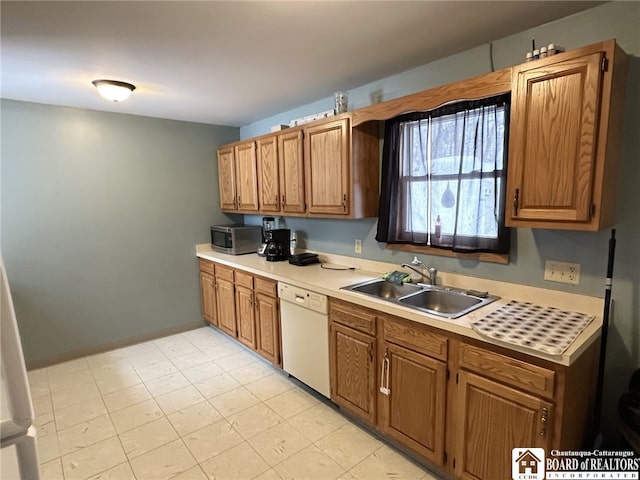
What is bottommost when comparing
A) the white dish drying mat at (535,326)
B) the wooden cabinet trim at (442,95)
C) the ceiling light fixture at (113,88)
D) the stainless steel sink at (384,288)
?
the stainless steel sink at (384,288)

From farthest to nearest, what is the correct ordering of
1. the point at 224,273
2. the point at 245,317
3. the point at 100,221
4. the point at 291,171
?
the point at 224,273 < the point at 100,221 < the point at 245,317 < the point at 291,171

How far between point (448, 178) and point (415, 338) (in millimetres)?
1080

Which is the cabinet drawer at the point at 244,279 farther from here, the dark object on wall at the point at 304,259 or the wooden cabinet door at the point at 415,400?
the wooden cabinet door at the point at 415,400

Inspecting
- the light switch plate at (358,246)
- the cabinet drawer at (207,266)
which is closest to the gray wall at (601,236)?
the light switch plate at (358,246)

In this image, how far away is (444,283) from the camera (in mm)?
2350

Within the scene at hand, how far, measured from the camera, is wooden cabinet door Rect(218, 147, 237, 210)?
3.86 m

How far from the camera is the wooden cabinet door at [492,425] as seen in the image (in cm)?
146

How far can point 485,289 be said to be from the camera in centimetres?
215

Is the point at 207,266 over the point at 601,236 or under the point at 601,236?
under

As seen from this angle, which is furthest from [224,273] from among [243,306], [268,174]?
[268,174]

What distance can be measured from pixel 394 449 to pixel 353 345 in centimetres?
66

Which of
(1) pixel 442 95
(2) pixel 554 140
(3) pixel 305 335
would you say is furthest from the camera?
(3) pixel 305 335

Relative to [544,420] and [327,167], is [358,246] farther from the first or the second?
[544,420]

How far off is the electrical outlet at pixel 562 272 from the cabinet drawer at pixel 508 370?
2.14ft
